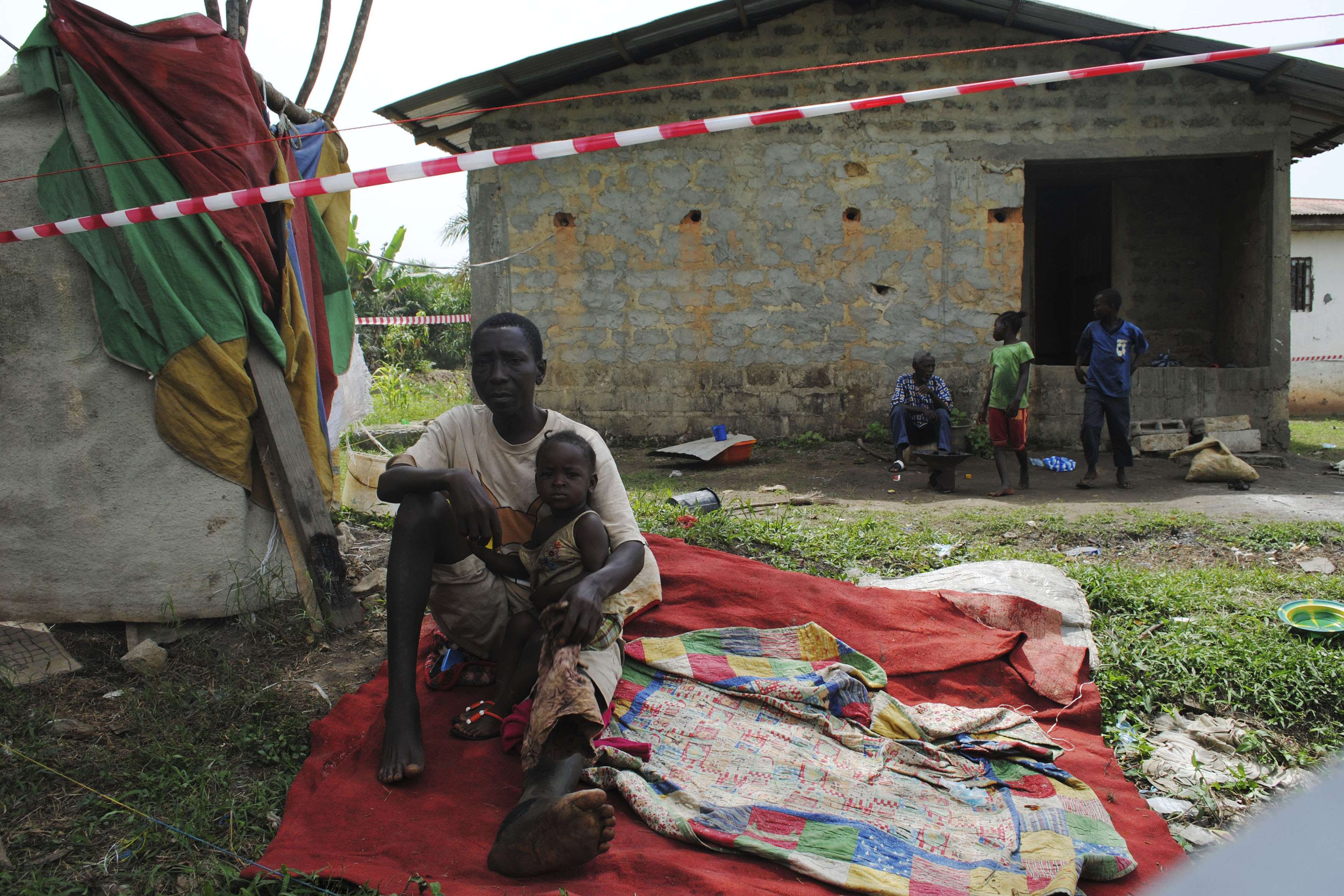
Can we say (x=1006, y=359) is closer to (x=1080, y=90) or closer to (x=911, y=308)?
(x=911, y=308)

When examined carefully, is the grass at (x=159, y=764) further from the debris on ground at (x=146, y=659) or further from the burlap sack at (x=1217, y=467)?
the burlap sack at (x=1217, y=467)

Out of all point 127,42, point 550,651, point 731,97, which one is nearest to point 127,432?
point 127,42

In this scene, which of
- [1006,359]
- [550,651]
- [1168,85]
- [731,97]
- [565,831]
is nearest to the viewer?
[565,831]

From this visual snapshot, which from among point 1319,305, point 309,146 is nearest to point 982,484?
point 309,146

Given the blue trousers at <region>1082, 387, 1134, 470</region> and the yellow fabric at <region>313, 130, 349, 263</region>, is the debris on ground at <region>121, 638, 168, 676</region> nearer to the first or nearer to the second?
the yellow fabric at <region>313, 130, 349, 263</region>

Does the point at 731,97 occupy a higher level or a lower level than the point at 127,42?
higher

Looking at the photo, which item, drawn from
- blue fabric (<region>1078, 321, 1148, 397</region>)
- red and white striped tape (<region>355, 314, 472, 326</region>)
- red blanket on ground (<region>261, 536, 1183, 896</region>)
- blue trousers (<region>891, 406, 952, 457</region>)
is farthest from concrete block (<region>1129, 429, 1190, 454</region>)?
red and white striped tape (<region>355, 314, 472, 326</region>)

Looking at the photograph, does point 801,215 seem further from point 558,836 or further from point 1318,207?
point 1318,207

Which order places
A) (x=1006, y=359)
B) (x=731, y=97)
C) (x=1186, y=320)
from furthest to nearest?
(x=1186, y=320)
(x=731, y=97)
(x=1006, y=359)

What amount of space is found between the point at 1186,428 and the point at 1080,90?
337 centimetres

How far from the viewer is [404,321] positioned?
16.8 m

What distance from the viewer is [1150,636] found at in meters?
3.35

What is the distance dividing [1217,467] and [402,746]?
6846mm

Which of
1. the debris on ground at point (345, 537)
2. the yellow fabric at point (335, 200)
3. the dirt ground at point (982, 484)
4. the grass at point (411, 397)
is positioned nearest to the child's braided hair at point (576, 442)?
the debris on ground at point (345, 537)
